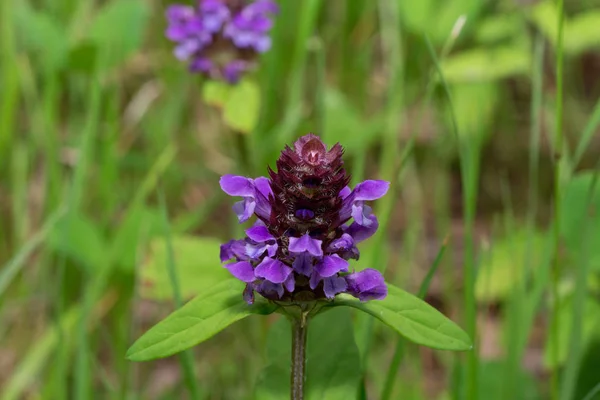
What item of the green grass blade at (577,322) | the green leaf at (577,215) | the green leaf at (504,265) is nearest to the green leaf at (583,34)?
the green leaf at (504,265)

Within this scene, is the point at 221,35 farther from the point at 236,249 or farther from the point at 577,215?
the point at 236,249

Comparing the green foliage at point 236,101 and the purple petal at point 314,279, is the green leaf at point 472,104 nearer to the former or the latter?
the green foliage at point 236,101

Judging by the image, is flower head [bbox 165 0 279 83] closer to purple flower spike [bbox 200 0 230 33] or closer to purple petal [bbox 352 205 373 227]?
purple flower spike [bbox 200 0 230 33]

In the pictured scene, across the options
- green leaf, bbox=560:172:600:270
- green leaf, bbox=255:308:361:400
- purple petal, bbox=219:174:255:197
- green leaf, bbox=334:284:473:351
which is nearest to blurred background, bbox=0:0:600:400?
green leaf, bbox=560:172:600:270

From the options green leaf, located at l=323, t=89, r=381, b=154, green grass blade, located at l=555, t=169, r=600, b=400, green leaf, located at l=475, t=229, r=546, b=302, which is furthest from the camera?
green leaf, located at l=323, t=89, r=381, b=154

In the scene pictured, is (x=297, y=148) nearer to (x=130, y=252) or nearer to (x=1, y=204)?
(x=130, y=252)

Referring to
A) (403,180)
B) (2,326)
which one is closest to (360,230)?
(2,326)
